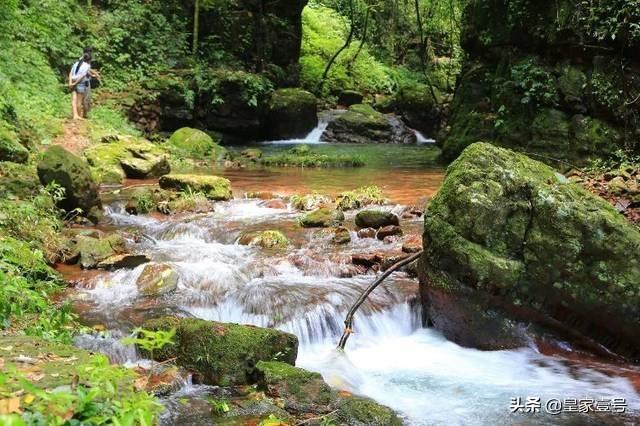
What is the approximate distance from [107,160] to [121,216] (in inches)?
152

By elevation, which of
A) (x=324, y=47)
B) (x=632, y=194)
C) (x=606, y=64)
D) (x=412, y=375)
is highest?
(x=324, y=47)

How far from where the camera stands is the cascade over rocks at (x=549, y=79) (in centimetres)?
1191

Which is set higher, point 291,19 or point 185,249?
point 291,19

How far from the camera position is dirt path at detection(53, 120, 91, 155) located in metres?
13.8

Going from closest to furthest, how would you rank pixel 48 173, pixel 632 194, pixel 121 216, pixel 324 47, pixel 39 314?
pixel 39 314, pixel 632 194, pixel 48 173, pixel 121 216, pixel 324 47

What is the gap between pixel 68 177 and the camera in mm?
8844

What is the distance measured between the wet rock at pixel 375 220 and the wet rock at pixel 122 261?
351cm

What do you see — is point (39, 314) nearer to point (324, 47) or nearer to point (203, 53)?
point (203, 53)

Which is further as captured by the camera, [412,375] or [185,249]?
[185,249]

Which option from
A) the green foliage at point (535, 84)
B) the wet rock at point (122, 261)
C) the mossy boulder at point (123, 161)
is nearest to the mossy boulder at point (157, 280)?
the wet rock at point (122, 261)

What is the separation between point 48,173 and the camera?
347 inches

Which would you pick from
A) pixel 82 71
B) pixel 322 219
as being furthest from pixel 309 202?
pixel 82 71

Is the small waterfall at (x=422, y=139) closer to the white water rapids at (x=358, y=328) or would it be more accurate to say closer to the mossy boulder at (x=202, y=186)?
the mossy boulder at (x=202, y=186)

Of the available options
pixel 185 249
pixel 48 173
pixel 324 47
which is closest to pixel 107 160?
pixel 48 173
